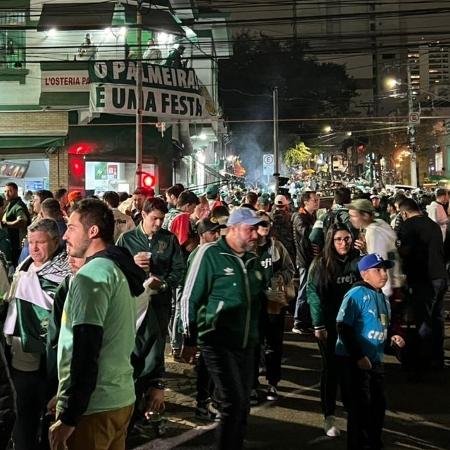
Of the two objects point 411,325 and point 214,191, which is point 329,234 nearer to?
point 411,325

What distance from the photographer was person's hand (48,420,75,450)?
285 centimetres

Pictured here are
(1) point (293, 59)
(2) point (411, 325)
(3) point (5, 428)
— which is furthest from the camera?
(1) point (293, 59)

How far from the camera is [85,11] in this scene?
69.1ft

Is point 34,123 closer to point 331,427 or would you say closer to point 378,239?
point 378,239

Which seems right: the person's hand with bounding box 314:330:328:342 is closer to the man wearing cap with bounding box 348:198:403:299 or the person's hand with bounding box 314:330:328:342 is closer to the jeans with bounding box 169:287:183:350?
the man wearing cap with bounding box 348:198:403:299

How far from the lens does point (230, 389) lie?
14.6 ft

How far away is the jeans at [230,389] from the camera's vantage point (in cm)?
442

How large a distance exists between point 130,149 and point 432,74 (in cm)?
11076

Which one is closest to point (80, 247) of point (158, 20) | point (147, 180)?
point (147, 180)

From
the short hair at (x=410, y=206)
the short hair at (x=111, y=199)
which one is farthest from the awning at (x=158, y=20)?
the short hair at (x=410, y=206)

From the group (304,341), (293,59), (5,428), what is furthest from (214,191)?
(293,59)

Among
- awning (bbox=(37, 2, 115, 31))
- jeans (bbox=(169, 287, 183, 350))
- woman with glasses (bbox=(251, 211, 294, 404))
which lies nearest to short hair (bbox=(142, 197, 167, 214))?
woman with glasses (bbox=(251, 211, 294, 404))

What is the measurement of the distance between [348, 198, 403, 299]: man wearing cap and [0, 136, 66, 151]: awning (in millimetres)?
15660

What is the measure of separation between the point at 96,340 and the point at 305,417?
3.97 metres
